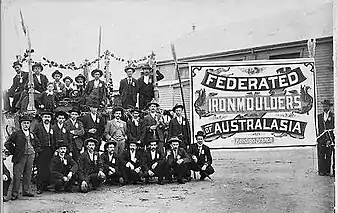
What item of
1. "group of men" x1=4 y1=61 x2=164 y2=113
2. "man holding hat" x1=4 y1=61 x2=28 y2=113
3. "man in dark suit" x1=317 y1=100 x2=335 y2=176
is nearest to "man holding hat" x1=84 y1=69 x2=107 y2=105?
"group of men" x1=4 y1=61 x2=164 y2=113

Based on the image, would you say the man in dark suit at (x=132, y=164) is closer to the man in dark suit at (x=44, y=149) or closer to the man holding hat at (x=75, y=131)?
the man holding hat at (x=75, y=131)

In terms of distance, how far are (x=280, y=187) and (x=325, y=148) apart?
345mm

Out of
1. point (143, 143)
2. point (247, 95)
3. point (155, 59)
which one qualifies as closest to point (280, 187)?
point (247, 95)

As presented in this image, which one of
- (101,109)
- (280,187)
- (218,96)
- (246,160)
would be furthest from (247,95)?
(101,109)

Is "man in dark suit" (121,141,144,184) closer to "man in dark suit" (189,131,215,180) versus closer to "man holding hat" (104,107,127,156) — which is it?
"man holding hat" (104,107,127,156)

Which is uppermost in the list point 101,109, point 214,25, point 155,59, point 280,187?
point 214,25

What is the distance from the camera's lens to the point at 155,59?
2.87 m

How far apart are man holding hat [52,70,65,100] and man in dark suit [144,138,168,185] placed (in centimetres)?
58

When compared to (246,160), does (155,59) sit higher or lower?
higher

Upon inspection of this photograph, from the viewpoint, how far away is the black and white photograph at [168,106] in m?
2.83

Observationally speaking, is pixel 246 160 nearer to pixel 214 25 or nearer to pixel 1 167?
pixel 214 25

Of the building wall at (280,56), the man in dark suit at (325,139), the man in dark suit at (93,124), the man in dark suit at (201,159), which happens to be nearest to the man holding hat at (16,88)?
the man in dark suit at (93,124)

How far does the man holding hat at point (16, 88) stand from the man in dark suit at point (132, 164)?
2.19 ft

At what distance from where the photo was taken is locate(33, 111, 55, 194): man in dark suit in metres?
2.83
